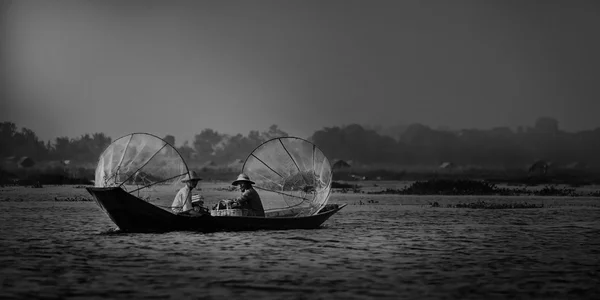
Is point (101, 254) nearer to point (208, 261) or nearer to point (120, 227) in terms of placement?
point (208, 261)

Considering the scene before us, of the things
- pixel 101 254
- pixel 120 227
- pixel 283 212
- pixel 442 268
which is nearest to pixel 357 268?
pixel 442 268

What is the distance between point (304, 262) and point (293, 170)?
24.9 ft

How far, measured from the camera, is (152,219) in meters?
19.7

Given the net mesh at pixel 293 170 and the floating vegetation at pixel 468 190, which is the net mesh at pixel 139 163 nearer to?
the net mesh at pixel 293 170

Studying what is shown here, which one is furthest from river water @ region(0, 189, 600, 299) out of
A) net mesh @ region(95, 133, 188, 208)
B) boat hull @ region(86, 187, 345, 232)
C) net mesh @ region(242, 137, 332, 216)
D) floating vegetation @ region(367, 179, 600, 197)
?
floating vegetation @ region(367, 179, 600, 197)

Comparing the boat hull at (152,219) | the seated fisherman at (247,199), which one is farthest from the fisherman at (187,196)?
the seated fisherman at (247,199)

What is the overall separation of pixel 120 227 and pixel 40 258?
187 inches

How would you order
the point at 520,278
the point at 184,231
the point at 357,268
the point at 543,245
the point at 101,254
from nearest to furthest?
1. the point at 520,278
2. the point at 357,268
3. the point at 101,254
4. the point at 543,245
5. the point at 184,231

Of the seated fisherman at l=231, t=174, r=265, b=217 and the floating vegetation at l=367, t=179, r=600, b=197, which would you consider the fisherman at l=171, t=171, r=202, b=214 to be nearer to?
the seated fisherman at l=231, t=174, r=265, b=217

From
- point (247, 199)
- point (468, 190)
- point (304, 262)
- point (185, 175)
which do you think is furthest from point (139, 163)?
point (468, 190)

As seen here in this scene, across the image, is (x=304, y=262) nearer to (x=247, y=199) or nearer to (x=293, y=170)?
(x=247, y=199)

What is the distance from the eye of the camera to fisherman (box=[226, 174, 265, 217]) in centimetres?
2056

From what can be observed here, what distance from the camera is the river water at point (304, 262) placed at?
12078 mm

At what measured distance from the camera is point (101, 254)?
53.8 feet
